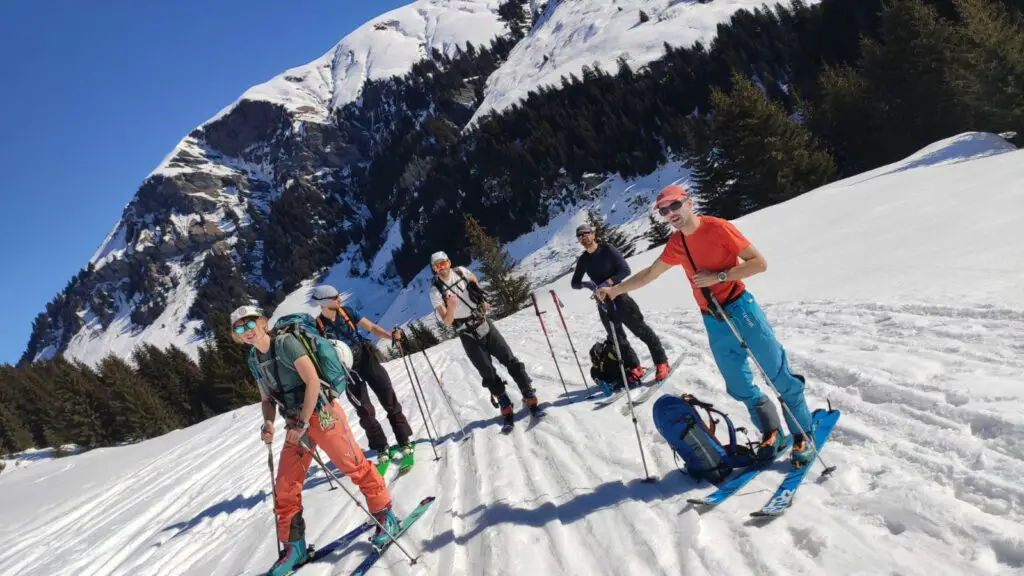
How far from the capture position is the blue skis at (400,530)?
4.62 metres

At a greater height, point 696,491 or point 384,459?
point 384,459

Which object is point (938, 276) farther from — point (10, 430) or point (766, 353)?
point (10, 430)

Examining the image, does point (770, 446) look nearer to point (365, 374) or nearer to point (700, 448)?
point (700, 448)

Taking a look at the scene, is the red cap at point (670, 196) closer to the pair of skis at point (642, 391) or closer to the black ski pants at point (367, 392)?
the pair of skis at point (642, 391)

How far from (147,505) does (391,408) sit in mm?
6182

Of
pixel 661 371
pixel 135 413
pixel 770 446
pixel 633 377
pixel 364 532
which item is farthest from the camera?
pixel 135 413

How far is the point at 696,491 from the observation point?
428 centimetres

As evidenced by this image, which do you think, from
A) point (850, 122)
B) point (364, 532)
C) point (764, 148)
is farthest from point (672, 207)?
point (850, 122)

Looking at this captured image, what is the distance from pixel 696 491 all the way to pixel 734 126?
37177mm

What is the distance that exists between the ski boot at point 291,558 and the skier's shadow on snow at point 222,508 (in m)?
3.16

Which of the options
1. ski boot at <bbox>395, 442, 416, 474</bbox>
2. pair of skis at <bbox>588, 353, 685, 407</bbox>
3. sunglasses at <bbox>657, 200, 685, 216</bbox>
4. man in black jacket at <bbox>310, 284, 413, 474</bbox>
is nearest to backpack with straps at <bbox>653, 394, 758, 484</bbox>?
sunglasses at <bbox>657, 200, 685, 216</bbox>

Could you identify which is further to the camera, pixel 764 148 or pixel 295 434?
pixel 764 148

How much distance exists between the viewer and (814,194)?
75.8ft

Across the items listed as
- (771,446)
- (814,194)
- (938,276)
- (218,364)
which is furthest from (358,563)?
(218,364)
